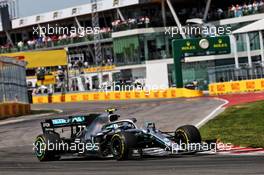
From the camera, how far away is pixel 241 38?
190ft

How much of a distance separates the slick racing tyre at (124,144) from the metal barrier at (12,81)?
Result: 25.0 meters

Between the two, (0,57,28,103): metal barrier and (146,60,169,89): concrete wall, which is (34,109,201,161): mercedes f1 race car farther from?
(146,60,169,89): concrete wall

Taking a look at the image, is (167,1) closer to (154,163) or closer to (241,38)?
(241,38)

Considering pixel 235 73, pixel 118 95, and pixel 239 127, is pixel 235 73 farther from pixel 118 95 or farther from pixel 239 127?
pixel 239 127

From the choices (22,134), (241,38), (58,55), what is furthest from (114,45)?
(22,134)

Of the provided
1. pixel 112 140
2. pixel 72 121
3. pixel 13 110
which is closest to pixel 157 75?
pixel 13 110

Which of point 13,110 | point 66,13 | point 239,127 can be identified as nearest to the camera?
point 239,127

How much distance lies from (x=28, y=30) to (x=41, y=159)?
266ft

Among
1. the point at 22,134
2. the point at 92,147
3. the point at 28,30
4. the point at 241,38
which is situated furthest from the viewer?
the point at 28,30

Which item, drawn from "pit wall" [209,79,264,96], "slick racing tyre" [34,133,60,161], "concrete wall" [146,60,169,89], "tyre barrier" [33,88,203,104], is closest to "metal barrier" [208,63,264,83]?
"pit wall" [209,79,264,96]

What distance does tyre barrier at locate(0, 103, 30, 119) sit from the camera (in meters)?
37.9

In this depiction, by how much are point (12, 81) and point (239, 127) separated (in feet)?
77.3

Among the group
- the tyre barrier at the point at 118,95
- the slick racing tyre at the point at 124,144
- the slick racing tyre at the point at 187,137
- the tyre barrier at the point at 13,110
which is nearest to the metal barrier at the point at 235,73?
the tyre barrier at the point at 118,95

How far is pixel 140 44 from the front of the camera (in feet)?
219
